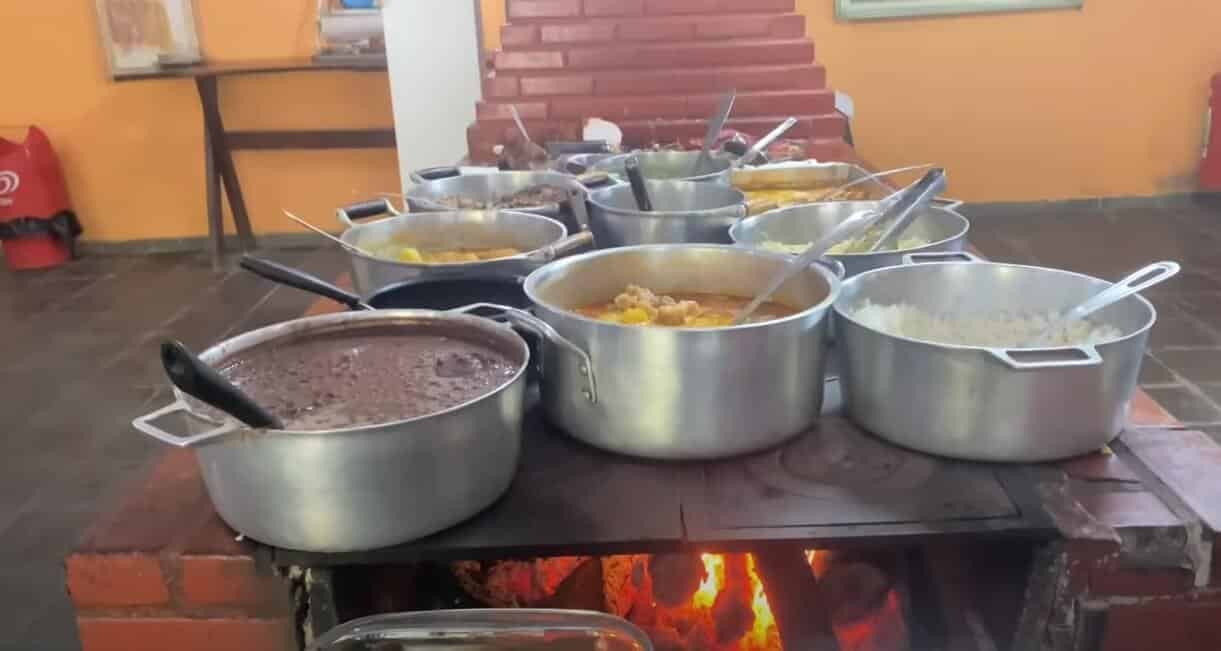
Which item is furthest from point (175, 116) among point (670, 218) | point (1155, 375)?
point (1155, 375)

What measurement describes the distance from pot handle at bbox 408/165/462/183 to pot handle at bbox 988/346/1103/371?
4.08ft

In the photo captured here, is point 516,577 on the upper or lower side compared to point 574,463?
lower

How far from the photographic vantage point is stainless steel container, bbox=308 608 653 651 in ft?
2.88

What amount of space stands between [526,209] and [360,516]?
0.87m

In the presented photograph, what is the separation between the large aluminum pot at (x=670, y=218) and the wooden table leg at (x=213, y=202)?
3.36m


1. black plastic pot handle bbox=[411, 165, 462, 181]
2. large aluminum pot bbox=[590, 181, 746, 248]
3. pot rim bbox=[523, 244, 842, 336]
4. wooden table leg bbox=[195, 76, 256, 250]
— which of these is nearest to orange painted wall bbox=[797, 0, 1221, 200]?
wooden table leg bbox=[195, 76, 256, 250]

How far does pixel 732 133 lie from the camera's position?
2529mm

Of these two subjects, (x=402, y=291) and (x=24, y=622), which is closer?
(x=402, y=291)

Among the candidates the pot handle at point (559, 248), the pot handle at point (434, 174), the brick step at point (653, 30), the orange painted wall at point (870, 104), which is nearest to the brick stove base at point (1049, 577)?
the pot handle at point (559, 248)

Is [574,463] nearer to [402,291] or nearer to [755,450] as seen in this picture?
[755,450]

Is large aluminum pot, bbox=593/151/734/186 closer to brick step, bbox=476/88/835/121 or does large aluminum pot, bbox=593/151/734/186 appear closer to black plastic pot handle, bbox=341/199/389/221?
black plastic pot handle, bbox=341/199/389/221

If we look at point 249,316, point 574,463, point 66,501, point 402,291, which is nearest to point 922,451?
point 574,463

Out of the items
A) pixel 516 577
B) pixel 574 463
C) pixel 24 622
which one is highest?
pixel 574 463

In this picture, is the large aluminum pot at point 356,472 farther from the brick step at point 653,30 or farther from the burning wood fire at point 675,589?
the brick step at point 653,30
